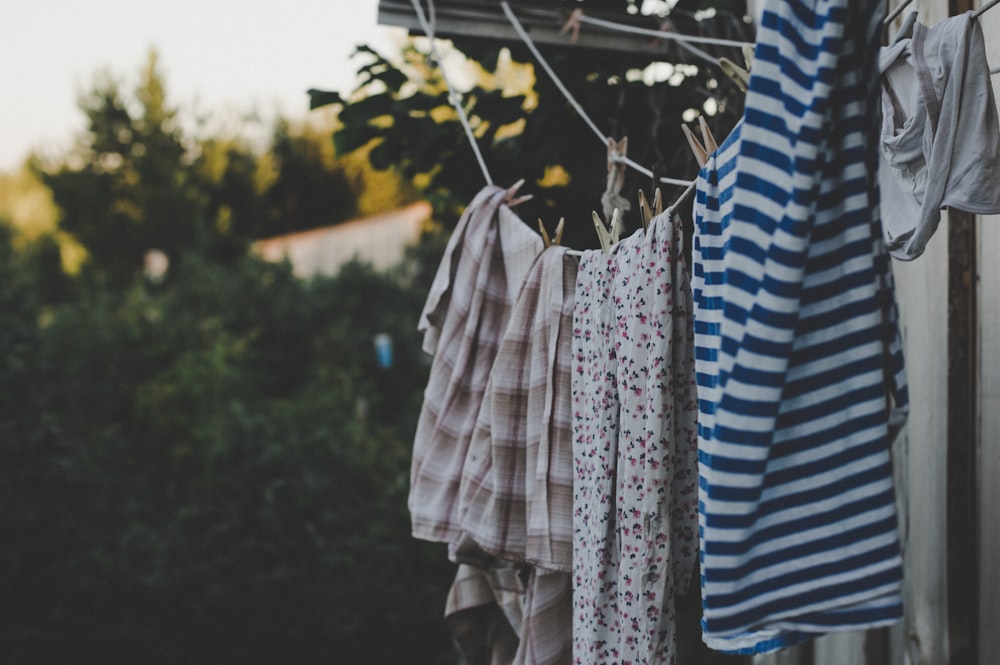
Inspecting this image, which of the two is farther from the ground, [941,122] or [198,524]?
[941,122]

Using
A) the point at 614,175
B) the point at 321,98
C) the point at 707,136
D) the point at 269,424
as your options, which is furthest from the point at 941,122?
the point at 269,424

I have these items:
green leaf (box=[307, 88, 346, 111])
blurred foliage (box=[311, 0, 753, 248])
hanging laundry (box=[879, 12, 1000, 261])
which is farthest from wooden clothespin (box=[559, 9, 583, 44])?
hanging laundry (box=[879, 12, 1000, 261])

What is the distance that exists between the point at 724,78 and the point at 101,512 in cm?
320

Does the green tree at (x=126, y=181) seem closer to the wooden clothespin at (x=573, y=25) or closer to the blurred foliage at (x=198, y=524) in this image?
the blurred foliage at (x=198, y=524)

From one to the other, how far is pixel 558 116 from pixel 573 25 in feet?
0.87

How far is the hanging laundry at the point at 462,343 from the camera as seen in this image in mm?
1861

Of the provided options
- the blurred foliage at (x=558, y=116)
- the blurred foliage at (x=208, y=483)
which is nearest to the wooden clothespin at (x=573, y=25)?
the blurred foliage at (x=558, y=116)

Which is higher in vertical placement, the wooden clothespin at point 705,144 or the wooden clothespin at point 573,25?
the wooden clothespin at point 573,25

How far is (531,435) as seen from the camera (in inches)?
63.8

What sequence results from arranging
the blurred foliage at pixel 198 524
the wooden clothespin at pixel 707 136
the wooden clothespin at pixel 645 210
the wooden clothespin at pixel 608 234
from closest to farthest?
the wooden clothespin at pixel 707 136 → the wooden clothespin at pixel 645 210 → the wooden clothespin at pixel 608 234 → the blurred foliage at pixel 198 524

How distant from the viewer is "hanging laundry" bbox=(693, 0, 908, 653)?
0.84 m

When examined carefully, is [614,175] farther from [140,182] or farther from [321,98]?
[140,182]

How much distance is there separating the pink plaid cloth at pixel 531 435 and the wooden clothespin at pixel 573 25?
0.78 metres

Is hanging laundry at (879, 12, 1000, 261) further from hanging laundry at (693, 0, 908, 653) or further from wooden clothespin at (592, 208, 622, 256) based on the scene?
wooden clothespin at (592, 208, 622, 256)
